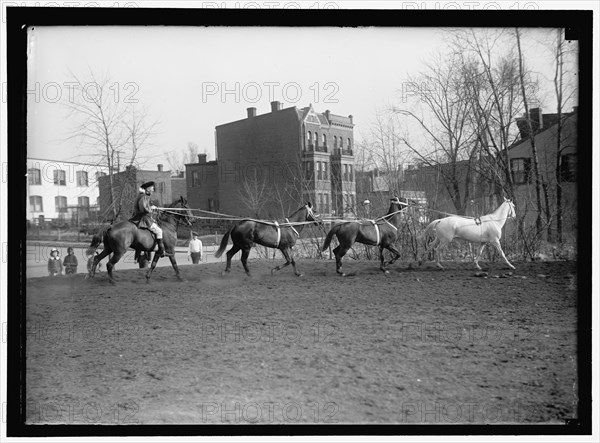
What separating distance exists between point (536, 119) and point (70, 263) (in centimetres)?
387

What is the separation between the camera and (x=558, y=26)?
12.7ft

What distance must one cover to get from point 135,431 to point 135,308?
893 mm

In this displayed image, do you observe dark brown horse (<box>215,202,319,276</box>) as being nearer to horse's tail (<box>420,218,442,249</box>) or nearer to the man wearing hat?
the man wearing hat

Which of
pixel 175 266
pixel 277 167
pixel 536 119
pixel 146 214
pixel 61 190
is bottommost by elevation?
pixel 175 266

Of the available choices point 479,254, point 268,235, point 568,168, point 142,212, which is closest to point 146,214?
point 142,212

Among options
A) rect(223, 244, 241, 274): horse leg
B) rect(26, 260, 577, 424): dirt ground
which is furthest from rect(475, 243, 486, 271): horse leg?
rect(223, 244, 241, 274): horse leg

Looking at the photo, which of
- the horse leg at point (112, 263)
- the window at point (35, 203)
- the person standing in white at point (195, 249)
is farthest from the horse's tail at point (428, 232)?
the window at point (35, 203)

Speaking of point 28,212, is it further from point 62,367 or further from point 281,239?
point 281,239

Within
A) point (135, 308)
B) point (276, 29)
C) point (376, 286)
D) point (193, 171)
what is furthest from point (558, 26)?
point (135, 308)

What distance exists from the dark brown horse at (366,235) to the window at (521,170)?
1.06m

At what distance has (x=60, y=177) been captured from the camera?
12.5 ft

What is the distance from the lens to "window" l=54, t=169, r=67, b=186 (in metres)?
3.79

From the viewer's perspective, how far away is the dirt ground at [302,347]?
3453mm

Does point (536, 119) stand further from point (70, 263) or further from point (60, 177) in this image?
point (70, 263)
